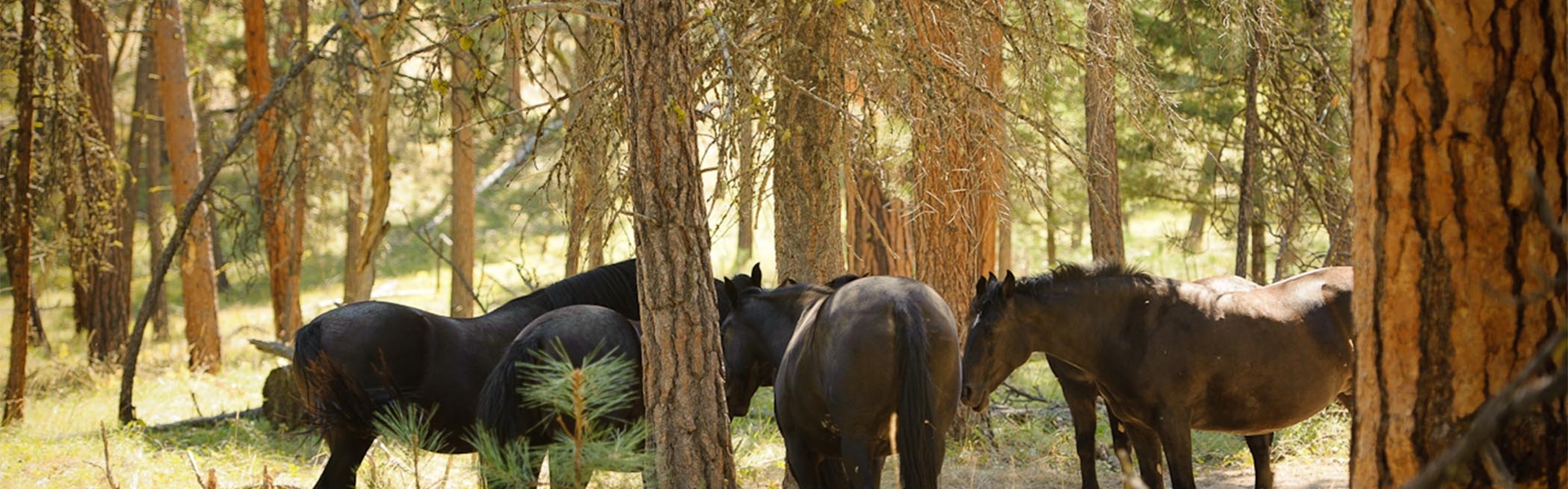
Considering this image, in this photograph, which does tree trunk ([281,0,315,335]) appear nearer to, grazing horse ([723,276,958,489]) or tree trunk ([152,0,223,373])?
tree trunk ([152,0,223,373])

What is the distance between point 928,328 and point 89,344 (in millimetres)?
13575

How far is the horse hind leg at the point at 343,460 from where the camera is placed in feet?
20.4

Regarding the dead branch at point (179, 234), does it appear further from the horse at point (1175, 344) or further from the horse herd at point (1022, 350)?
the horse at point (1175, 344)

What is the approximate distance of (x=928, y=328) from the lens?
530cm

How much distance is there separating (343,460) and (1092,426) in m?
4.21

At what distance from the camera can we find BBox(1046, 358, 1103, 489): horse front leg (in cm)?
704

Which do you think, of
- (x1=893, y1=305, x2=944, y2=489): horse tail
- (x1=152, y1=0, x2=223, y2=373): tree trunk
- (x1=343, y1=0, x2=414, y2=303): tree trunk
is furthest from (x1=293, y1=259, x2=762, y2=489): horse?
(x1=152, y1=0, x2=223, y2=373): tree trunk

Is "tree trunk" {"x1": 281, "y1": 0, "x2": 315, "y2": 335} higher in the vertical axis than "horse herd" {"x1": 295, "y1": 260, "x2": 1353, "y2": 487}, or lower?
higher

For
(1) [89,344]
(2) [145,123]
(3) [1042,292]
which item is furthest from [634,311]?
(2) [145,123]

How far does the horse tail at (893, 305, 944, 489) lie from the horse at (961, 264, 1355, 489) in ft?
4.23

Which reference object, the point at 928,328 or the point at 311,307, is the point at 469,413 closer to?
the point at 928,328

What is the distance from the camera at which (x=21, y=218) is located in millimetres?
9781

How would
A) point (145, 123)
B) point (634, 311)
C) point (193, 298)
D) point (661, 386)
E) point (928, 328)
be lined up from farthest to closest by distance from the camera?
1. point (145, 123)
2. point (193, 298)
3. point (634, 311)
4. point (928, 328)
5. point (661, 386)

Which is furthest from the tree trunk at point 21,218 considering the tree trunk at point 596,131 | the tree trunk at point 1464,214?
the tree trunk at point 1464,214
